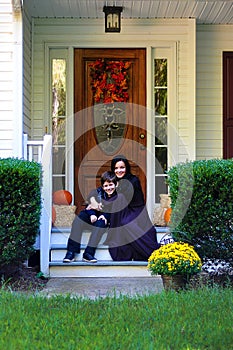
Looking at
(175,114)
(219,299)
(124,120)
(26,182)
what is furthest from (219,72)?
(219,299)

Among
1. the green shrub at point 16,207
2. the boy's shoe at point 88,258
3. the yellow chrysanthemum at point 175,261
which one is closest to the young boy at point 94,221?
the boy's shoe at point 88,258

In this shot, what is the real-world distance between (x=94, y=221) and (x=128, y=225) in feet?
1.31

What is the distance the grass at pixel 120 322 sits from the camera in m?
3.88

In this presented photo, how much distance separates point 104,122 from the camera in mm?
8867

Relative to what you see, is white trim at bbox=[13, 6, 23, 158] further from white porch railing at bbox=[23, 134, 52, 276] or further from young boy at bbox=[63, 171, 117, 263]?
young boy at bbox=[63, 171, 117, 263]

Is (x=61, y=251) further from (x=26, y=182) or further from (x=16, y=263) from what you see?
(x=26, y=182)


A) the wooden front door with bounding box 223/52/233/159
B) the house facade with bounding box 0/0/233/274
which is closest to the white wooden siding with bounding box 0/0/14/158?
the house facade with bounding box 0/0/233/274

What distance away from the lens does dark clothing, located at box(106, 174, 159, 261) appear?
7117mm

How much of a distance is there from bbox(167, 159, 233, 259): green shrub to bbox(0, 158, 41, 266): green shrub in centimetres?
145

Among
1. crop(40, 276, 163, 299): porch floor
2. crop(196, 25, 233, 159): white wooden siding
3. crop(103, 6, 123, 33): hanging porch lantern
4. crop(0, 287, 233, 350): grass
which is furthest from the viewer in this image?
crop(196, 25, 233, 159): white wooden siding

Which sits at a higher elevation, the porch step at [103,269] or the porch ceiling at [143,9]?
the porch ceiling at [143,9]

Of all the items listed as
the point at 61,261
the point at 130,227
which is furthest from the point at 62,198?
the point at 130,227

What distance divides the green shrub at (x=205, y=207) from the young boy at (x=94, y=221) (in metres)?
1.12

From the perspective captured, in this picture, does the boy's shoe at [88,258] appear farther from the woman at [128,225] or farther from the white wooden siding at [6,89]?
the white wooden siding at [6,89]
